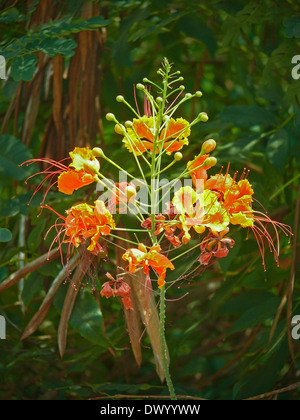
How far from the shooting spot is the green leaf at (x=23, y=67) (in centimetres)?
154

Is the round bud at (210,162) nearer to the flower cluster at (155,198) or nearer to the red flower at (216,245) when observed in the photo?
the flower cluster at (155,198)

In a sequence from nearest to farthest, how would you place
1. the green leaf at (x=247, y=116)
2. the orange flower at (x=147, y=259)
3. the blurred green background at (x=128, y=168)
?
the orange flower at (x=147, y=259)
the blurred green background at (x=128, y=168)
the green leaf at (x=247, y=116)

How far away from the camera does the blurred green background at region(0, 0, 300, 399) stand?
5.46ft

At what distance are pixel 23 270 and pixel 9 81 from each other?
1.85 feet

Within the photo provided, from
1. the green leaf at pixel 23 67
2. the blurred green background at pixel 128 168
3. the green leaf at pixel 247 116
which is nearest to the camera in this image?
the green leaf at pixel 23 67

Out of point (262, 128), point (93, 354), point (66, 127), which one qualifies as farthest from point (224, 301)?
point (66, 127)

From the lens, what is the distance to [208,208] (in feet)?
3.56

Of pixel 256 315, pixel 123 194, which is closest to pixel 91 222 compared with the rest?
pixel 123 194

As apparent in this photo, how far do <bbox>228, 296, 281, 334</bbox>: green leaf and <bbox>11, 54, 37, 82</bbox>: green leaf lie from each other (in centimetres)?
74

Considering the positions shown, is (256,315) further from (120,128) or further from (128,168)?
(120,128)

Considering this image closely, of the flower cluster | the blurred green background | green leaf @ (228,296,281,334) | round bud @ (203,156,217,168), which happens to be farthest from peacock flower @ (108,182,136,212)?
green leaf @ (228,296,281,334)

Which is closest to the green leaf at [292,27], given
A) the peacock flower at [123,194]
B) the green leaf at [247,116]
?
the green leaf at [247,116]

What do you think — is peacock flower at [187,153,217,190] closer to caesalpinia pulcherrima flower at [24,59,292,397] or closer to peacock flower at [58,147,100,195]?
caesalpinia pulcherrima flower at [24,59,292,397]

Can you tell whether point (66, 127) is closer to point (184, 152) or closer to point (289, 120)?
point (184, 152)
